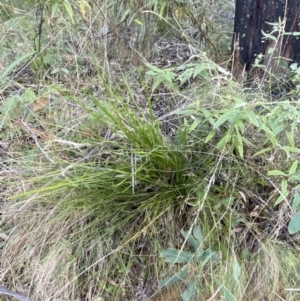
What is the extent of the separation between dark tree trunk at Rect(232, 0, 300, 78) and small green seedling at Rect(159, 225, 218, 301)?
68 centimetres

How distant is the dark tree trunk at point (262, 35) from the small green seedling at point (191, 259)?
26.7 inches

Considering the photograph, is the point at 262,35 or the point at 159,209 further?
the point at 262,35

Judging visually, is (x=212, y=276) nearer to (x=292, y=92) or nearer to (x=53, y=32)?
(x=292, y=92)

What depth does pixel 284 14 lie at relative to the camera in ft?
4.94

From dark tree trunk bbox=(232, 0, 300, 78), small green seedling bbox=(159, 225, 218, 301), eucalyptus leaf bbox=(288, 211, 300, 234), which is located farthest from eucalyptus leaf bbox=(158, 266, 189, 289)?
dark tree trunk bbox=(232, 0, 300, 78)

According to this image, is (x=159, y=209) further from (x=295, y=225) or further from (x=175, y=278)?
(x=295, y=225)

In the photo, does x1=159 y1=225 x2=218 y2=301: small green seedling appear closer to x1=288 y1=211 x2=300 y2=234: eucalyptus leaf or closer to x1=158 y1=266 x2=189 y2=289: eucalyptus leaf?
x1=158 y1=266 x2=189 y2=289: eucalyptus leaf

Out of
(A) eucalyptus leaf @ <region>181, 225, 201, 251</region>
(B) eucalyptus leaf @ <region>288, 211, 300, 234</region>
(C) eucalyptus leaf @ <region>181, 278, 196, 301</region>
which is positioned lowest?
(C) eucalyptus leaf @ <region>181, 278, 196, 301</region>

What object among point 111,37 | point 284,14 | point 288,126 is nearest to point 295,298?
point 288,126

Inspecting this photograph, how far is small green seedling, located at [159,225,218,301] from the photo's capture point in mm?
1181

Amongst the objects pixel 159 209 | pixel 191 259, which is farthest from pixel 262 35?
pixel 191 259

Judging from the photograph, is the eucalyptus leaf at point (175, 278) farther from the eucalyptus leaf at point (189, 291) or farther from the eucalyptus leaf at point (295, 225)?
the eucalyptus leaf at point (295, 225)

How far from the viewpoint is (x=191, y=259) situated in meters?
1.18

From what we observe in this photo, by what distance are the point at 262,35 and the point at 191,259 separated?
0.87 meters
